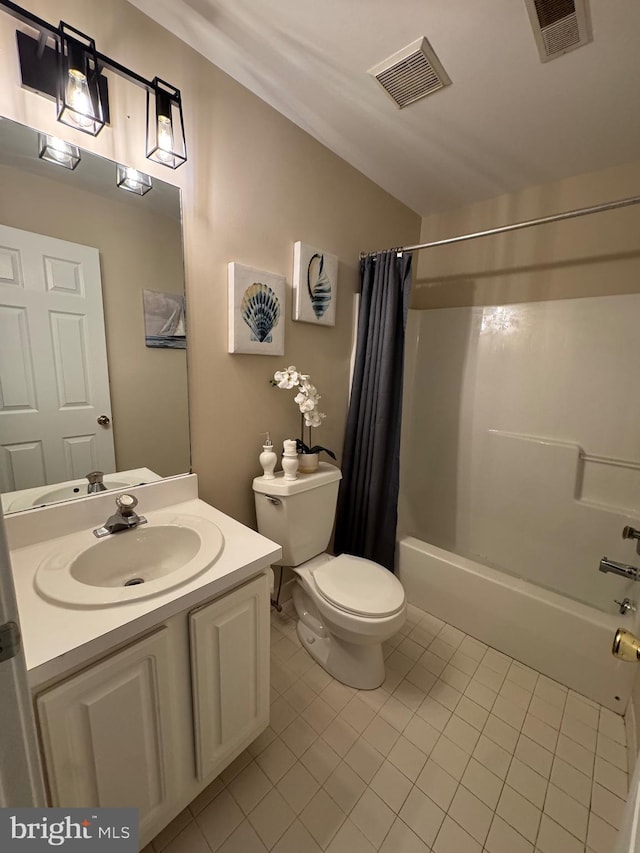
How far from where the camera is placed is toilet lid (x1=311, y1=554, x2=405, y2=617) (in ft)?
4.26

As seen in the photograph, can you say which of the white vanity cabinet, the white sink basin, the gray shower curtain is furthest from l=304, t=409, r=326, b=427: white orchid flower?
the white vanity cabinet

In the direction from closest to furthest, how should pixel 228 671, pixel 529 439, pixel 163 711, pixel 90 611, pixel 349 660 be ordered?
1. pixel 90 611
2. pixel 163 711
3. pixel 228 671
4. pixel 349 660
5. pixel 529 439

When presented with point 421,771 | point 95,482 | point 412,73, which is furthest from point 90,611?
point 412,73

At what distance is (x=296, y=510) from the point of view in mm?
1499

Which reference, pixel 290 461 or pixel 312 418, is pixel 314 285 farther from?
pixel 290 461

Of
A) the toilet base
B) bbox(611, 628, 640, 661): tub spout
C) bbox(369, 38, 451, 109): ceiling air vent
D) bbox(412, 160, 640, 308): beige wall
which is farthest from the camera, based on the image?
bbox(412, 160, 640, 308): beige wall

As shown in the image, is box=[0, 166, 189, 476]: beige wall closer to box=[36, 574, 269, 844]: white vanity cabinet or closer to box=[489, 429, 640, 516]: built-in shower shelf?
box=[36, 574, 269, 844]: white vanity cabinet

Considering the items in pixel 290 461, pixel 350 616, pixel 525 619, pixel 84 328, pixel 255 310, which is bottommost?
pixel 525 619

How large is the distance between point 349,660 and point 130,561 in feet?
3.21

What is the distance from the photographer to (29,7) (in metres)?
0.87

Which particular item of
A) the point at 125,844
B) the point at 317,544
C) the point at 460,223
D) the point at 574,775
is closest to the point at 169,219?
the point at 317,544

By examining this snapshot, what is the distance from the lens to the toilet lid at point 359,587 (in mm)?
1299

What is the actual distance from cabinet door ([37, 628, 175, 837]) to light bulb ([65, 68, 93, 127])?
1.32 m

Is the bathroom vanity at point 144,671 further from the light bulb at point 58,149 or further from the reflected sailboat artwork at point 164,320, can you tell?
the light bulb at point 58,149
